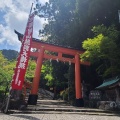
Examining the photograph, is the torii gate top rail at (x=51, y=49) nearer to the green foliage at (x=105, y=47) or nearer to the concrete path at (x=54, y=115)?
the green foliage at (x=105, y=47)

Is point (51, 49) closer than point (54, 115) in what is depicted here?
No

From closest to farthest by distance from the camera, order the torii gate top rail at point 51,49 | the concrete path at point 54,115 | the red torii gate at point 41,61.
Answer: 1. the concrete path at point 54,115
2. the red torii gate at point 41,61
3. the torii gate top rail at point 51,49

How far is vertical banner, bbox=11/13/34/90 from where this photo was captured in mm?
8375

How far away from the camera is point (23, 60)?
29.0 feet

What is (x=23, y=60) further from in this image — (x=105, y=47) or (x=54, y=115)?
(x=105, y=47)

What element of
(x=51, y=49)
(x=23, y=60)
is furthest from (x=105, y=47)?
(x=23, y=60)

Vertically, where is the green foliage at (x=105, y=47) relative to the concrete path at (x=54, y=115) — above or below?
above

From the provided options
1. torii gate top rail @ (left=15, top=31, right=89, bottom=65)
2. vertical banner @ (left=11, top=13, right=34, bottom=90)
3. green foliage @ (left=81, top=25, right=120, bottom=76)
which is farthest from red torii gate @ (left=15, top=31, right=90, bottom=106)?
vertical banner @ (left=11, top=13, right=34, bottom=90)

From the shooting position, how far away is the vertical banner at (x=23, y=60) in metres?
8.38

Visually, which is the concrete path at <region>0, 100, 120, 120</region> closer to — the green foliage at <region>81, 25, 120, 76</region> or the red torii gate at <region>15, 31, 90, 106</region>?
the red torii gate at <region>15, 31, 90, 106</region>

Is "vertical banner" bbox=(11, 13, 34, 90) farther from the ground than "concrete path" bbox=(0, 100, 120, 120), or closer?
farther from the ground

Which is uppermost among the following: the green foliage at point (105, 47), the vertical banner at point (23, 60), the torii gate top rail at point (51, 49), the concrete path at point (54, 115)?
the torii gate top rail at point (51, 49)

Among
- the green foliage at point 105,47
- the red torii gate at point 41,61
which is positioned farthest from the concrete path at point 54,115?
the green foliage at point 105,47

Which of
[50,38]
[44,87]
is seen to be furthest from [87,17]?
[44,87]
